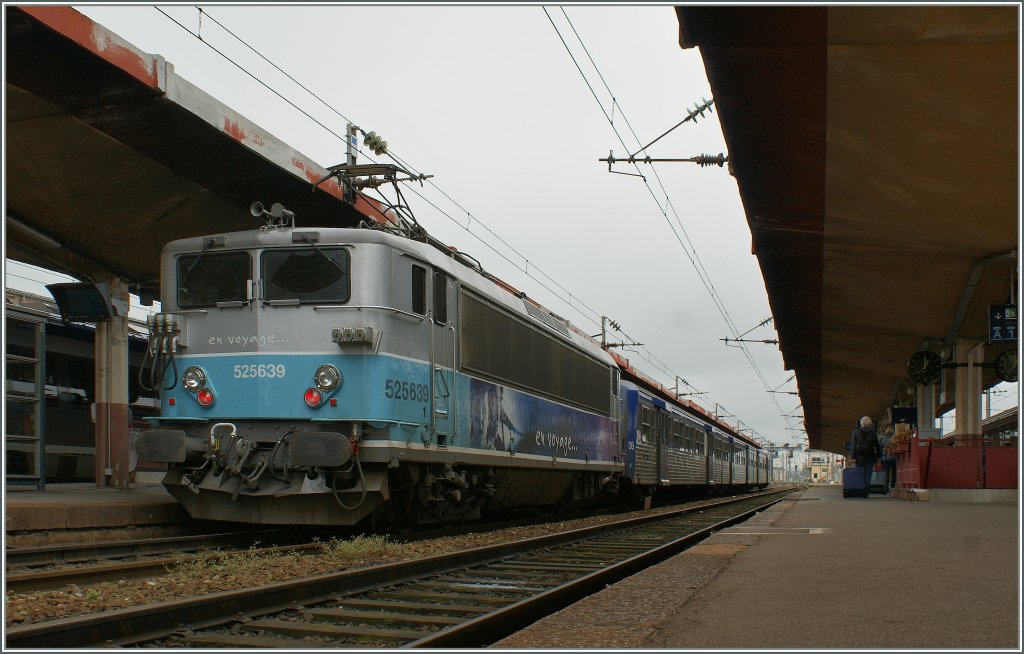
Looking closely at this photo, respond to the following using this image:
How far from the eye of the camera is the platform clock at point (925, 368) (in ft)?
70.6

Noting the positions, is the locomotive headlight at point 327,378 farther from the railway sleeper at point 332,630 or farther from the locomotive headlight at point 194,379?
the railway sleeper at point 332,630

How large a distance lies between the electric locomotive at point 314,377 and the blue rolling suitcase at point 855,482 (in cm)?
1644

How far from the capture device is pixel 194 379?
10203mm

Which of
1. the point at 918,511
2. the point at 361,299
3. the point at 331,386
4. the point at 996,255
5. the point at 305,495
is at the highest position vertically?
the point at 996,255

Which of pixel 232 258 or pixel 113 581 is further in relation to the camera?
pixel 232 258

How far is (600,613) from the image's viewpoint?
5.62m

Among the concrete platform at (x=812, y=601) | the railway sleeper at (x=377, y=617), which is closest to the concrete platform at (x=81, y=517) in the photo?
the railway sleeper at (x=377, y=617)

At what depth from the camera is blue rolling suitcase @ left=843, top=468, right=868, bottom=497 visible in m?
25.5

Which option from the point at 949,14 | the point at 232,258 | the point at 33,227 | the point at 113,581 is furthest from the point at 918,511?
the point at 33,227

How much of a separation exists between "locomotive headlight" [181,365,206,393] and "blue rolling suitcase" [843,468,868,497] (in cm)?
1926

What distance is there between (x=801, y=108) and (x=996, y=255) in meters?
7.99

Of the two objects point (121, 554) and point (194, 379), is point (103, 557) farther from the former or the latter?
point (194, 379)

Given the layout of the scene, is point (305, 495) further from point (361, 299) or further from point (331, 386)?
point (361, 299)

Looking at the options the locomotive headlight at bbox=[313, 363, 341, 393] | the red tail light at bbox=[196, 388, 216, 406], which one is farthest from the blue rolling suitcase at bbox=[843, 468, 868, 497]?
the red tail light at bbox=[196, 388, 216, 406]
